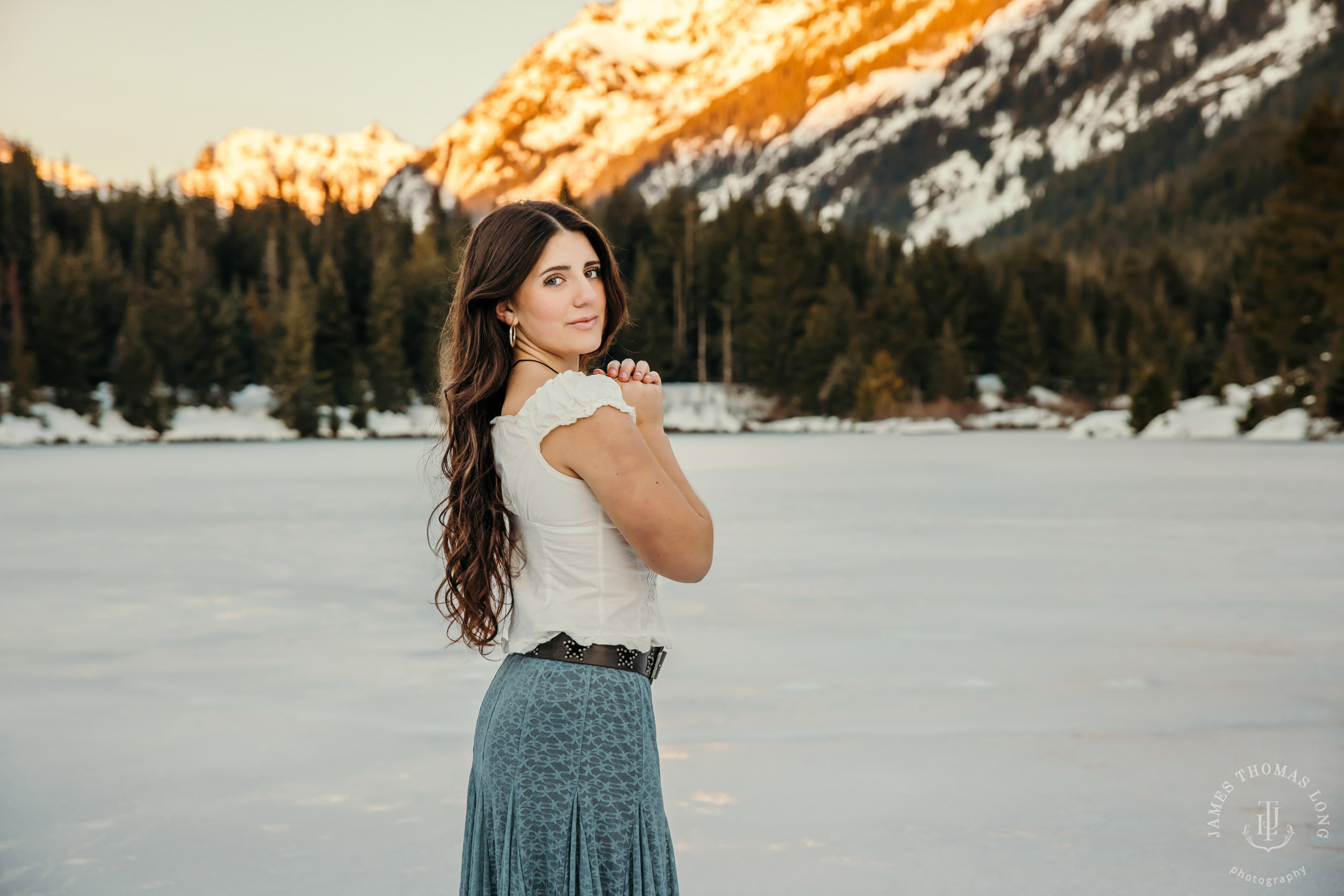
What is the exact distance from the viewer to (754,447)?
3828 cm

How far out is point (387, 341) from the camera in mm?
67000

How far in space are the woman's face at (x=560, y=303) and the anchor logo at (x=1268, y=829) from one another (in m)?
2.89

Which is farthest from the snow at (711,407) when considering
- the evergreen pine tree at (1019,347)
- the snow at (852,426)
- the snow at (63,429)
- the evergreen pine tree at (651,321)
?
the snow at (63,429)

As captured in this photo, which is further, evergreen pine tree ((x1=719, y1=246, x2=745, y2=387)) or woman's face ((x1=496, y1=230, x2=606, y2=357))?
evergreen pine tree ((x1=719, y1=246, x2=745, y2=387))

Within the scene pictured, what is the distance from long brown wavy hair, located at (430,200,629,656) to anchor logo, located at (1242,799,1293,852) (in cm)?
276

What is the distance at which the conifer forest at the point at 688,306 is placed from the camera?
56.6 m

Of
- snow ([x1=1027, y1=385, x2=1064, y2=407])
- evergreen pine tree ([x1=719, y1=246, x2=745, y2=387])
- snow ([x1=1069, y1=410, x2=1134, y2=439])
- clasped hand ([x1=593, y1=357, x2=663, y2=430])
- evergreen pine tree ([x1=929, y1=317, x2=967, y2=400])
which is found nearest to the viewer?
clasped hand ([x1=593, y1=357, x2=663, y2=430])

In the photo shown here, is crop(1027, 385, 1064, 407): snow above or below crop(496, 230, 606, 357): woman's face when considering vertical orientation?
above

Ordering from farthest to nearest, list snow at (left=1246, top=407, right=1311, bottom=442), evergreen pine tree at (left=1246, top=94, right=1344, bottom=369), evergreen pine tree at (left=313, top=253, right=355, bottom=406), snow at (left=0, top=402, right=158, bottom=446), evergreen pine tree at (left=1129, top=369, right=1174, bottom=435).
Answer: evergreen pine tree at (left=313, top=253, right=355, bottom=406), snow at (left=0, top=402, right=158, bottom=446), evergreen pine tree at (left=1246, top=94, right=1344, bottom=369), evergreen pine tree at (left=1129, top=369, right=1174, bottom=435), snow at (left=1246, top=407, right=1311, bottom=442)

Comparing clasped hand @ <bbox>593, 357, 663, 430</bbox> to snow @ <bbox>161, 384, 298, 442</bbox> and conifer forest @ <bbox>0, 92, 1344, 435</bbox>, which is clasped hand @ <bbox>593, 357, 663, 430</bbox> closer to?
conifer forest @ <bbox>0, 92, 1344, 435</bbox>

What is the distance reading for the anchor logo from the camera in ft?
11.3

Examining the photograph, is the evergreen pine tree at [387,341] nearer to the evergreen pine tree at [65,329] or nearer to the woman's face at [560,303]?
the evergreen pine tree at [65,329]

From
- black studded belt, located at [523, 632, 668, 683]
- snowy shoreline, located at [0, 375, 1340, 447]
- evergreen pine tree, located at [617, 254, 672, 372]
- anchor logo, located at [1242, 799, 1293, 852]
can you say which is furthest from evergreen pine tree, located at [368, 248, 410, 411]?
black studded belt, located at [523, 632, 668, 683]

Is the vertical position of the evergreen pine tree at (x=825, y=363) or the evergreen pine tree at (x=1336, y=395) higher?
the evergreen pine tree at (x=825, y=363)
